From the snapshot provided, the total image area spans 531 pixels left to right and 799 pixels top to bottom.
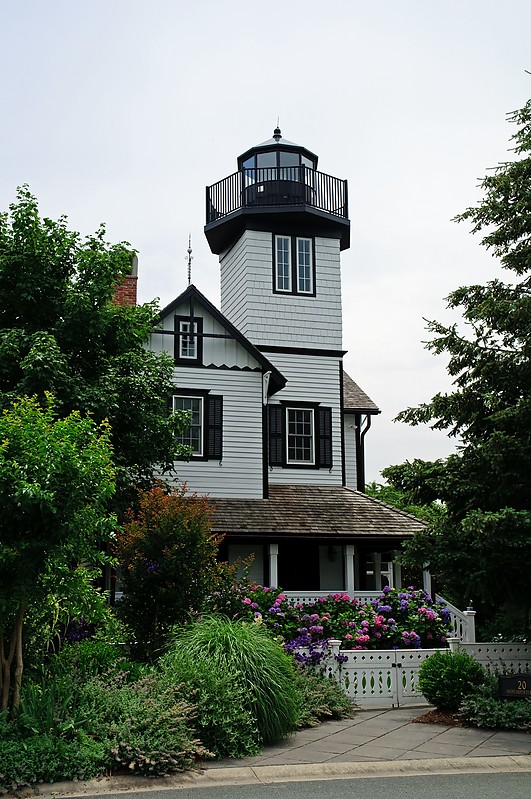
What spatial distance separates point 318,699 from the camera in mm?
12383

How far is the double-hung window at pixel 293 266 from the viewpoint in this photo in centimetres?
2541

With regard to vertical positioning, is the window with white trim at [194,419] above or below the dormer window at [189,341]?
below

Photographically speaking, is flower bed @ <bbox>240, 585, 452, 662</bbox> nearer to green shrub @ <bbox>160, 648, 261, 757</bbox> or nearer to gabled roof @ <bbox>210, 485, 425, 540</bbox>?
green shrub @ <bbox>160, 648, 261, 757</bbox>

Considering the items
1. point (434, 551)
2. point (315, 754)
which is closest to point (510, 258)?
point (434, 551)

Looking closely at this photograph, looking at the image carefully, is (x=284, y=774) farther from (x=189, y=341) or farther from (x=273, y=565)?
(x=189, y=341)

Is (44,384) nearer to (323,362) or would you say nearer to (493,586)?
(493,586)

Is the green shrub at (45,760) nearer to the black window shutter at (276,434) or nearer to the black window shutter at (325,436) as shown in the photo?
the black window shutter at (276,434)

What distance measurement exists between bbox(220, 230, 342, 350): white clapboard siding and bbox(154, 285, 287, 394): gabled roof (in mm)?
1751

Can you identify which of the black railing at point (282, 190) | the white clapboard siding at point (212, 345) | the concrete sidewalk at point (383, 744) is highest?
the black railing at point (282, 190)

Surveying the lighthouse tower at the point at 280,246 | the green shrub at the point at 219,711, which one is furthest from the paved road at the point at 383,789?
the lighthouse tower at the point at 280,246

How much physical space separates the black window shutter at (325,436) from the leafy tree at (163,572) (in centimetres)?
1077

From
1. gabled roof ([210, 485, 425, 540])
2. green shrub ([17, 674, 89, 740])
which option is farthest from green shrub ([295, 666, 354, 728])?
gabled roof ([210, 485, 425, 540])

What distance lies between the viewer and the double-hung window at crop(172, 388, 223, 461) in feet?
72.8

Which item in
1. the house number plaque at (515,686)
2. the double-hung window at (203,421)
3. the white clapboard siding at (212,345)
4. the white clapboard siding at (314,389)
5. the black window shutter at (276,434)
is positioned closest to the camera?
the house number plaque at (515,686)
